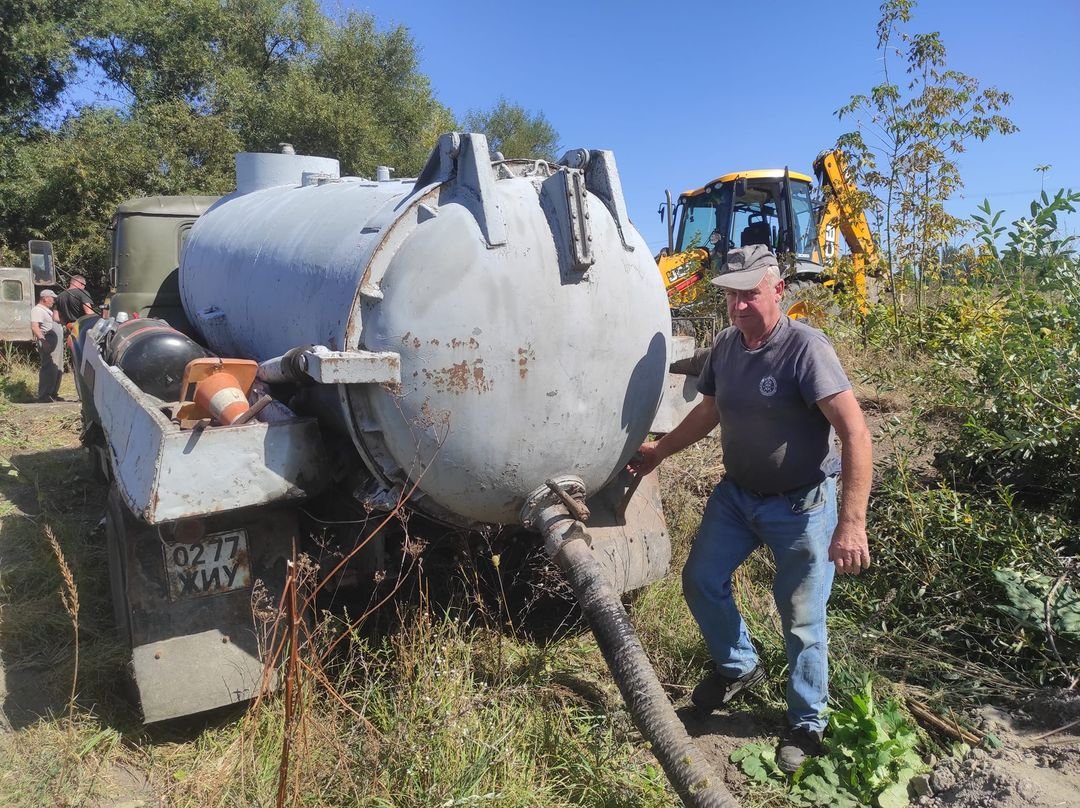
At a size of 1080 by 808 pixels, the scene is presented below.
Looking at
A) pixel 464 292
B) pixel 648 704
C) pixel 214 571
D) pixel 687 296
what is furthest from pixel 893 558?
pixel 687 296

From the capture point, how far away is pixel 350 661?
3.11m

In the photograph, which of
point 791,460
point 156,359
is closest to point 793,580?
point 791,460

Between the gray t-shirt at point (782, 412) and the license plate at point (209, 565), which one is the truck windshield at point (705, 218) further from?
the license plate at point (209, 565)

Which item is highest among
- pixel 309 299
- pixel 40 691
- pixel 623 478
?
pixel 309 299

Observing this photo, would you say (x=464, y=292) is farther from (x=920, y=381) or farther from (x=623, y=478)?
(x=920, y=381)

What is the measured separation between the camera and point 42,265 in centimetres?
1102

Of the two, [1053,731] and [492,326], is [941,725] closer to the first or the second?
[1053,731]

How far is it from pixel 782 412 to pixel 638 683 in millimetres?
1079

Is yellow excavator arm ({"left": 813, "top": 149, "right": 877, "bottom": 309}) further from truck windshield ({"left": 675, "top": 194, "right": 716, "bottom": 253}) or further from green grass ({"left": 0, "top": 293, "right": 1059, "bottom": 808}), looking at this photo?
green grass ({"left": 0, "top": 293, "right": 1059, "bottom": 808})

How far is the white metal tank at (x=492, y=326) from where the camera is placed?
8.41 feet

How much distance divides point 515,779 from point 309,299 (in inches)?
73.8

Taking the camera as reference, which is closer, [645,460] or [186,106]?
[645,460]

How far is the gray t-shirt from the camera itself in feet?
8.92

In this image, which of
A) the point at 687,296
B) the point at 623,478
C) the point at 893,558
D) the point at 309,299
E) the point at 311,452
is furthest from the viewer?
the point at 687,296
